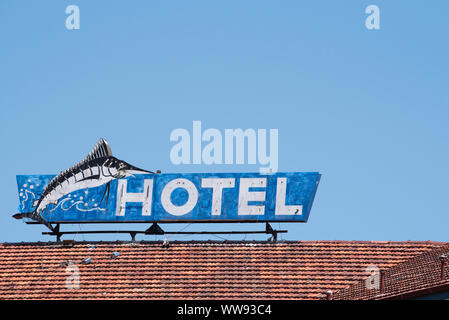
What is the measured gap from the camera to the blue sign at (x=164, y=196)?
39531 millimetres

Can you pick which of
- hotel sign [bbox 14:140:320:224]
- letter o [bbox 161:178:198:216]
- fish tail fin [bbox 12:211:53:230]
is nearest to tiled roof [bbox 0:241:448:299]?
fish tail fin [bbox 12:211:53:230]

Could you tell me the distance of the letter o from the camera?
39.8 m

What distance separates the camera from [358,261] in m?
36.0

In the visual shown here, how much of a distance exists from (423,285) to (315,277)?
7.93 meters

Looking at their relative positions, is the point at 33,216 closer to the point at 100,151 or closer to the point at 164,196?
the point at 100,151

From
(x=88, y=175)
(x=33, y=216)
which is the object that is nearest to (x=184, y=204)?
(x=88, y=175)

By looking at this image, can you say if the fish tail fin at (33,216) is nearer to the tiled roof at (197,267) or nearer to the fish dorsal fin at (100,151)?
the tiled roof at (197,267)

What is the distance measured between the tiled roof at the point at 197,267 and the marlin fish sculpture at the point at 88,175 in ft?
7.79

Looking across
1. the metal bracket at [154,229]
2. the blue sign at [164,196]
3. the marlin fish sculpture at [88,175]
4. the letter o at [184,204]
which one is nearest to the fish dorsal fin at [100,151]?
the marlin fish sculpture at [88,175]

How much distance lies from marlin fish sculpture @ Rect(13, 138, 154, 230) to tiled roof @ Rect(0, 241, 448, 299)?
2.38 meters

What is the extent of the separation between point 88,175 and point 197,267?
25.9ft

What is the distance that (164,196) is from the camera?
131ft
